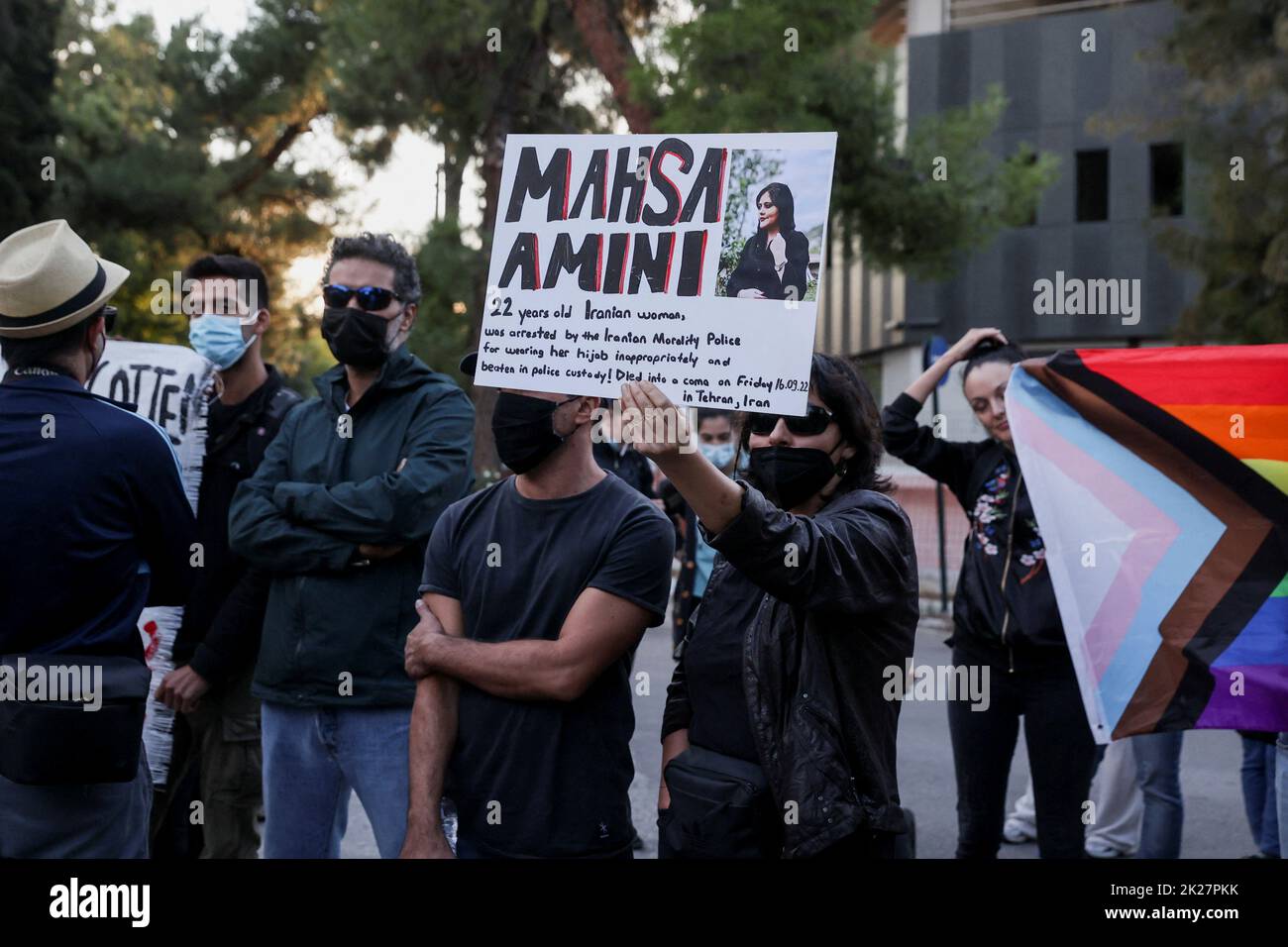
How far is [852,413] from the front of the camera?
3.01 metres

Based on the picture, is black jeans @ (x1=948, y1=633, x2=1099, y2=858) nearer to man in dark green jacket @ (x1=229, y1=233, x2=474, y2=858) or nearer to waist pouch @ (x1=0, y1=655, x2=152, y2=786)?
man in dark green jacket @ (x1=229, y1=233, x2=474, y2=858)

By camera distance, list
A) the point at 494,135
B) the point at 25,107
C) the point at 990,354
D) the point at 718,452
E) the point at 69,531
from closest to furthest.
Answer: the point at 69,531 < the point at 990,354 < the point at 718,452 < the point at 494,135 < the point at 25,107

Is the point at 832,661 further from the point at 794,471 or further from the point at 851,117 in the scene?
the point at 851,117

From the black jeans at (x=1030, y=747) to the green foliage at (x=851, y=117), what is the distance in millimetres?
8456

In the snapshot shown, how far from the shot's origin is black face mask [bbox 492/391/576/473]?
3125mm

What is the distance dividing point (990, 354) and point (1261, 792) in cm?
234

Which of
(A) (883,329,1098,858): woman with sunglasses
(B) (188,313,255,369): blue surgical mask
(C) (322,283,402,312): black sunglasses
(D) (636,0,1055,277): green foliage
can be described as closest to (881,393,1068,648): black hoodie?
(A) (883,329,1098,858): woman with sunglasses

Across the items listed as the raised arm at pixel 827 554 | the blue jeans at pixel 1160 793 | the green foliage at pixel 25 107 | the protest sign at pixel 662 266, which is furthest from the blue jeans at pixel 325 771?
the green foliage at pixel 25 107

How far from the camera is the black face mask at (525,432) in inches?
123

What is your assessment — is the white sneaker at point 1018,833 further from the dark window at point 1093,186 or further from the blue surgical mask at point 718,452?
the dark window at point 1093,186

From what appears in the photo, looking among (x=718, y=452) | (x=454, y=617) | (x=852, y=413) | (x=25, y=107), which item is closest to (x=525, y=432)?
(x=454, y=617)

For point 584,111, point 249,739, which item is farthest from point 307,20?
point 249,739

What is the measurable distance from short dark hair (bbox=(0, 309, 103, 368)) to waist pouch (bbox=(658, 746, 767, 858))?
5.89 ft
